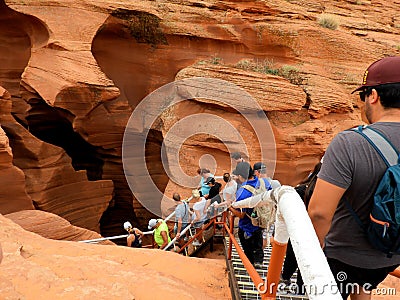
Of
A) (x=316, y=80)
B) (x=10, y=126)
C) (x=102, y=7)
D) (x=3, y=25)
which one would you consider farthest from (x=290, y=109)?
(x=3, y=25)

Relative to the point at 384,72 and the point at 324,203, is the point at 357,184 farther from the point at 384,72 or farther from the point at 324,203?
the point at 384,72

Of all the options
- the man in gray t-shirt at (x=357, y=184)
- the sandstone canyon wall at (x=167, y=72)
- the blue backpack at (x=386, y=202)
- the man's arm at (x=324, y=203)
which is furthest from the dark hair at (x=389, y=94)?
the sandstone canyon wall at (x=167, y=72)

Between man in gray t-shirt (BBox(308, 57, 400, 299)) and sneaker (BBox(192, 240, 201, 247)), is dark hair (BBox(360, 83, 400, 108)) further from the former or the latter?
sneaker (BBox(192, 240, 201, 247))

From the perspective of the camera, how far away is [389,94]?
1665 mm

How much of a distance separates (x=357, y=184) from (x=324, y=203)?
17 cm

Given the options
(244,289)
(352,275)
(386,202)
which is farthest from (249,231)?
(386,202)

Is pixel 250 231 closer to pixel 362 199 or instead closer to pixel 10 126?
pixel 362 199

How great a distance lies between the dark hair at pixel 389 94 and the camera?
5.41ft

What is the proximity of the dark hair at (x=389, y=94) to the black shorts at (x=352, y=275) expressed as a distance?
0.85 metres

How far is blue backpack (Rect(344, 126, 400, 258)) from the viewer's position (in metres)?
1.50

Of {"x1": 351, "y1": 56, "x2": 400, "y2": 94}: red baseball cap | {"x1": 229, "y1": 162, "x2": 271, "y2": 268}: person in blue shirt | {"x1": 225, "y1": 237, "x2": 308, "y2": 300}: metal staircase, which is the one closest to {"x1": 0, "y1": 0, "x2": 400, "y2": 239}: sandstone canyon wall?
{"x1": 229, "y1": 162, "x2": 271, "y2": 268}: person in blue shirt

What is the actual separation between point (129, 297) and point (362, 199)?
1569 mm

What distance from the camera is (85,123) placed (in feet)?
41.9

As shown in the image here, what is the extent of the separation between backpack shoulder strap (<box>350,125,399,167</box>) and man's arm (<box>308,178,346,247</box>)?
9.1 inches
